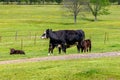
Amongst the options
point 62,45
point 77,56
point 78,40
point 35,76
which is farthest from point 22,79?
point 78,40

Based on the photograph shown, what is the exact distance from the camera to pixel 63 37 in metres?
32.0

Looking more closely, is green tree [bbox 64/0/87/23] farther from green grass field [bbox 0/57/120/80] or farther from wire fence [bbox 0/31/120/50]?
green grass field [bbox 0/57/120/80]

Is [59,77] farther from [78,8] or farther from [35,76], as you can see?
[78,8]

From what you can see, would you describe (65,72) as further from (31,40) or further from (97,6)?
(97,6)

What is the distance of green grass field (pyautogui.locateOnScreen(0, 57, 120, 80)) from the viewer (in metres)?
18.9

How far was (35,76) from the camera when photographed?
755 inches

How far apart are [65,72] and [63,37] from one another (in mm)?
12382

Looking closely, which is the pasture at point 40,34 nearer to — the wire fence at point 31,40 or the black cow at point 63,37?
the wire fence at point 31,40

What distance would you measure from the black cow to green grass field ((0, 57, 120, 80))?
29.1ft

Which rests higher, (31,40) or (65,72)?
(65,72)

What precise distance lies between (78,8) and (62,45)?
244 feet

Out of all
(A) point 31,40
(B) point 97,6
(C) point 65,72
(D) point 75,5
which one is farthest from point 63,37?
(B) point 97,6

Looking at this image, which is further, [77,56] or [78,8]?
[78,8]

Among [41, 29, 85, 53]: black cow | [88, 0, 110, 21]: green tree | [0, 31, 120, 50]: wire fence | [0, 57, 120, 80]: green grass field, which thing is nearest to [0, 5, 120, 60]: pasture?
[0, 31, 120, 50]: wire fence
